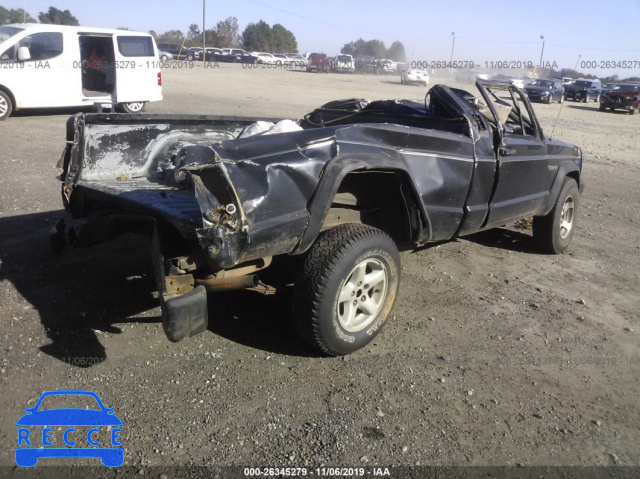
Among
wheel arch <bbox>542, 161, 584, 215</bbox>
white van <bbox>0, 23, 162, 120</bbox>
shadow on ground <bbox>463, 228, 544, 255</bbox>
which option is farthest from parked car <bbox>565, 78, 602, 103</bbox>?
wheel arch <bbox>542, 161, 584, 215</bbox>

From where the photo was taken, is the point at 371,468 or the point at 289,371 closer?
the point at 371,468

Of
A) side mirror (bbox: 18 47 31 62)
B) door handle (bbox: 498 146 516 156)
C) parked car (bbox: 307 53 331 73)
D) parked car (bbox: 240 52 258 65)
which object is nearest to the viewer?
door handle (bbox: 498 146 516 156)

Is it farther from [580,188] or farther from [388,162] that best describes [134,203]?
[580,188]

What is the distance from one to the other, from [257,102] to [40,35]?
837cm

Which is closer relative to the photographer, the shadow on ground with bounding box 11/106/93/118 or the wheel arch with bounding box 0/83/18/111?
the wheel arch with bounding box 0/83/18/111

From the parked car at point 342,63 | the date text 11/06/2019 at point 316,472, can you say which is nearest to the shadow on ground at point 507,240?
the date text 11/06/2019 at point 316,472

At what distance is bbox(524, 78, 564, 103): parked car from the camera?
3025cm

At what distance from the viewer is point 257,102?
67.8 ft

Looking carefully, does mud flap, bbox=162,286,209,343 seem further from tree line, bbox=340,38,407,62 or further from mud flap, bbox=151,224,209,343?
tree line, bbox=340,38,407,62

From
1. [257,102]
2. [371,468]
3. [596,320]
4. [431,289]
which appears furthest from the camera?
[257,102]

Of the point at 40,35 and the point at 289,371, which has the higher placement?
the point at 40,35

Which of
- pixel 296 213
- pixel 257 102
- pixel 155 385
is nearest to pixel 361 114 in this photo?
pixel 296 213

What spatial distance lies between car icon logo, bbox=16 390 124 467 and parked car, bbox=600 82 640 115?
32775 mm

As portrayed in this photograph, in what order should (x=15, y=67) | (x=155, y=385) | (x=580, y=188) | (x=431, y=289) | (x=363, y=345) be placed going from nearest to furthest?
(x=155, y=385)
(x=363, y=345)
(x=431, y=289)
(x=580, y=188)
(x=15, y=67)
